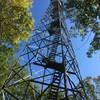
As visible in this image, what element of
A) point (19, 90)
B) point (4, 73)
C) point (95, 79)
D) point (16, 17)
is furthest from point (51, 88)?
point (95, 79)

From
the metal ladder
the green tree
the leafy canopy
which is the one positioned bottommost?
the metal ladder

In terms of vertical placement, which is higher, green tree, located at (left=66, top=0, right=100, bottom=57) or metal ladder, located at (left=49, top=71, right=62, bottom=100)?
green tree, located at (left=66, top=0, right=100, bottom=57)

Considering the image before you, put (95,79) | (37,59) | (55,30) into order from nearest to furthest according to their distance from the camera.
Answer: (37,59) → (55,30) → (95,79)

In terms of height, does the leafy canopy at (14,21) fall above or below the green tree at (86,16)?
above

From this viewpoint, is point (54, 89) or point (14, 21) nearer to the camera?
point (54, 89)

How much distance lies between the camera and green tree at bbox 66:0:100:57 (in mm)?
18234

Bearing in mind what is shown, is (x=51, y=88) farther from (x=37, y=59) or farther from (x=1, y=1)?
(x=1, y=1)

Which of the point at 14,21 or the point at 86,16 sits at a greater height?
the point at 14,21

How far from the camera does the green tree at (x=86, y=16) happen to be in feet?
59.8

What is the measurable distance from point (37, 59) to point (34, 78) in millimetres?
1462

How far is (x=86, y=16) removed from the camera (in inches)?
734

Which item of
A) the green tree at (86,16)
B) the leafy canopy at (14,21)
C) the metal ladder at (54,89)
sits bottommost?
the metal ladder at (54,89)

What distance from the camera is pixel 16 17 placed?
22.8 metres

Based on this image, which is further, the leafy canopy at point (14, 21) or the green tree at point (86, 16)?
the leafy canopy at point (14, 21)
